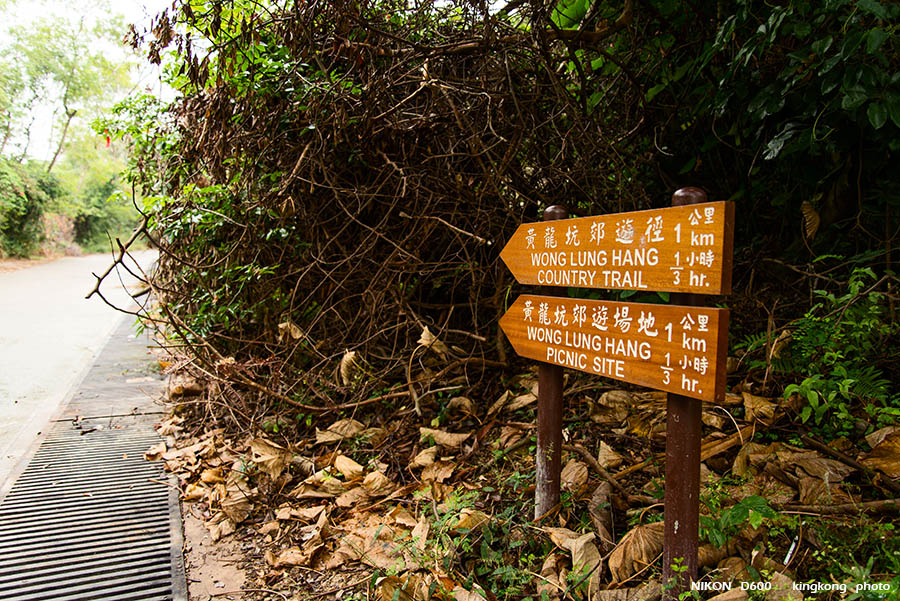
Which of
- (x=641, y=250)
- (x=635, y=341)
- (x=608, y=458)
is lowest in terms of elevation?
(x=608, y=458)

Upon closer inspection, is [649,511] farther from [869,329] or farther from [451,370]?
[451,370]

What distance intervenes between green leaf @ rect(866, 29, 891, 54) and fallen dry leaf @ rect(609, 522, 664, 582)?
200 centimetres

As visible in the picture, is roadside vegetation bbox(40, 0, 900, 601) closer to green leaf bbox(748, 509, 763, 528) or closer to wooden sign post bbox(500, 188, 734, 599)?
green leaf bbox(748, 509, 763, 528)

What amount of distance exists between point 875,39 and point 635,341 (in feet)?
4.79

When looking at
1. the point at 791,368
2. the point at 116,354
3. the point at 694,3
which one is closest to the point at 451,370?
the point at 791,368

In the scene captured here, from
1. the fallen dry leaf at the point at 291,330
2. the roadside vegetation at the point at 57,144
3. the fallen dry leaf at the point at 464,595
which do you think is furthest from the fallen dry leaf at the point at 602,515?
the roadside vegetation at the point at 57,144

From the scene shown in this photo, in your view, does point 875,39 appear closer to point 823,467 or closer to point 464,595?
point 823,467

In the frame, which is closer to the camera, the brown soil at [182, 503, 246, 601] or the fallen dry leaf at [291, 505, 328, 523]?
the brown soil at [182, 503, 246, 601]

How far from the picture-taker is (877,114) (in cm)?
214

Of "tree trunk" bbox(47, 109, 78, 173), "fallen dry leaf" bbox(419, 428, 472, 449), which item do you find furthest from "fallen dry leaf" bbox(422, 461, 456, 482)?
"tree trunk" bbox(47, 109, 78, 173)

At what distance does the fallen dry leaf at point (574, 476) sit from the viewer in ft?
8.55

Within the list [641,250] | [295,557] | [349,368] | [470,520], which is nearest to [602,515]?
[470,520]

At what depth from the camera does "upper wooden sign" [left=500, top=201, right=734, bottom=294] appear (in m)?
1.60

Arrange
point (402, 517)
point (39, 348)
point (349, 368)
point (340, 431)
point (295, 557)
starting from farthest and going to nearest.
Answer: point (39, 348) < point (349, 368) < point (340, 431) < point (402, 517) < point (295, 557)
